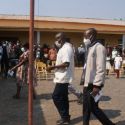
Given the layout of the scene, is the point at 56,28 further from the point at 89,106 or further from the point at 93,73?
the point at 93,73

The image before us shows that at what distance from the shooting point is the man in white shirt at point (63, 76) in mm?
8391

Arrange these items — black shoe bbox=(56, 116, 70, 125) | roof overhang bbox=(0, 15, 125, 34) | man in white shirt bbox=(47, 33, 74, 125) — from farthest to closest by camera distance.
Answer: roof overhang bbox=(0, 15, 125, 34)
black shoe bbox=(56, 116, 70, 125)
man in white shirt bbox=(47, 33, 74, 125)

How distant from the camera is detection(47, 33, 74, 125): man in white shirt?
8.39 m

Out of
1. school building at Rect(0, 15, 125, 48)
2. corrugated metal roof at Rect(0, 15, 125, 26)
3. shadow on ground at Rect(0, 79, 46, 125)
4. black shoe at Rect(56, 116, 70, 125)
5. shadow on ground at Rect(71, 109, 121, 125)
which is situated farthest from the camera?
corrugated metal roof at Rect(0, 15, 125, 26)

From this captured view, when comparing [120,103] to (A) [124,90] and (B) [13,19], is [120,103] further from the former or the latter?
(B) [13,19]

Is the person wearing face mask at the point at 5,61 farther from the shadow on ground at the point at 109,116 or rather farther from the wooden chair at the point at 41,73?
the shadow on ground at the point at 109,116

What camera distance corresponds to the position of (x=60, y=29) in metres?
32.6

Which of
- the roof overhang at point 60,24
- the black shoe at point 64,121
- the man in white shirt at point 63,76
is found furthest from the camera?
the roof overhang at point 60,24

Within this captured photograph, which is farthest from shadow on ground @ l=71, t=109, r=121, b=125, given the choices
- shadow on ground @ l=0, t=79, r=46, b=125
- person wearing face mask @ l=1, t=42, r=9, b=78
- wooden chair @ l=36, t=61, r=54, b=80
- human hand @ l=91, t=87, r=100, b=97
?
person wearing face mask @ l=1, t=42, r=9, b=78

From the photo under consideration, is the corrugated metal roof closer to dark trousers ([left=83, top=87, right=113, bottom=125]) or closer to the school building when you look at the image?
the school building

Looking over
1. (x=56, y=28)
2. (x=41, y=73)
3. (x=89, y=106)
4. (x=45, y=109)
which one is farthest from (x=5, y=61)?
(x=56, y=28)

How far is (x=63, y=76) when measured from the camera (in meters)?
8.42

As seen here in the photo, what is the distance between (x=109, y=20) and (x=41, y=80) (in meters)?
18.8

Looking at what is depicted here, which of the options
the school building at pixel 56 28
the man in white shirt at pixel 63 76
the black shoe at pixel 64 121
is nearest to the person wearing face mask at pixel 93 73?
the man in white shirt at pixel 63 76
